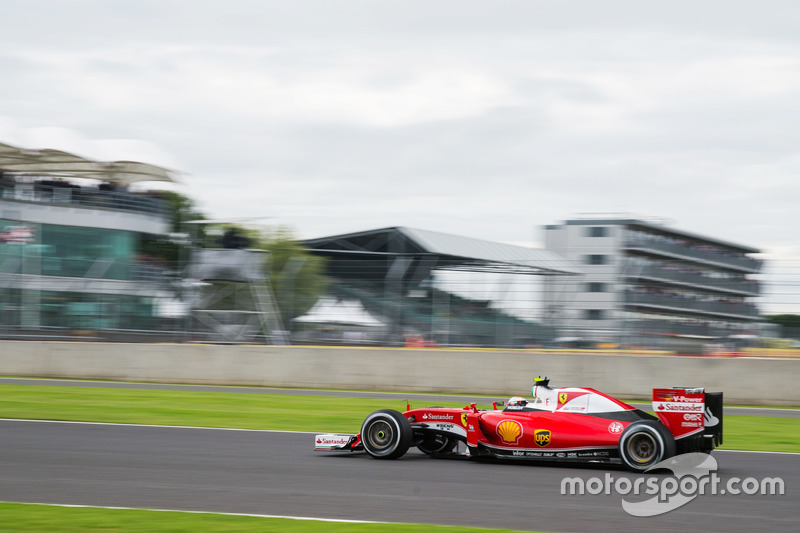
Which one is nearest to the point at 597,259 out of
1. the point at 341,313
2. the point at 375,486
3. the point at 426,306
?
the point at 426,306

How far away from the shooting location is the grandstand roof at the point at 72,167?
29.7 m

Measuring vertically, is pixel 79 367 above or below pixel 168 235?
below

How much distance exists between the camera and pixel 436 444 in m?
9.28

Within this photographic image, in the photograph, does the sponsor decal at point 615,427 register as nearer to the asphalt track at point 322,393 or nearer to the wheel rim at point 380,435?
the wheel rim at point 380,435

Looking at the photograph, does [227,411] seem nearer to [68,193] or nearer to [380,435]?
[380,435]

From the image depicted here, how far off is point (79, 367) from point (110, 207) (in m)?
12.3

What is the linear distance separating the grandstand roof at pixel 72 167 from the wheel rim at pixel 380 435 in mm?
24014

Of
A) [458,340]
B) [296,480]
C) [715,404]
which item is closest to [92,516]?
[296,480]

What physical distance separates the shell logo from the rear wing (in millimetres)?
1323

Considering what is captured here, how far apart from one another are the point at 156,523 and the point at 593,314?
522 inches

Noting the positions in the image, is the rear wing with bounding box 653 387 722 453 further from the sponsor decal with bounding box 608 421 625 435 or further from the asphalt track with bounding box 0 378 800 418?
the asphalt track with bounding box 0 378 800 418

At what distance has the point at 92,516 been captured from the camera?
18.5 ft

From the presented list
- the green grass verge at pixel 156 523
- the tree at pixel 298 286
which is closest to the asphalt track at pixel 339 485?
the green grass verge at pixel 156 523

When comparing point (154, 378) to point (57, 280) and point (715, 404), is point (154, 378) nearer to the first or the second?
point (57, 280)
